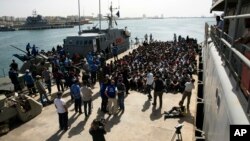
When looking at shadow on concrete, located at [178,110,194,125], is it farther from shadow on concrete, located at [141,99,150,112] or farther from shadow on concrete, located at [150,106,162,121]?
shadow on concrete, located at [141,99,150,112]

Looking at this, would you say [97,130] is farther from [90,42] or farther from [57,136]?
[90,42]

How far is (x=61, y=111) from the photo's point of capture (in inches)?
377

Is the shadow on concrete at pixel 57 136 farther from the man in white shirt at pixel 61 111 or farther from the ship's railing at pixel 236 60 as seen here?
the ship's railing at pixel 236 60

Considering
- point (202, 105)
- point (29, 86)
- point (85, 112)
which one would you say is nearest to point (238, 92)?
point (202, 105)

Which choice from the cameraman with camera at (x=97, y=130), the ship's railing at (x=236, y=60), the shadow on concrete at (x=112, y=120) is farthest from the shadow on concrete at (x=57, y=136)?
the ship's railing at (x=236, y=60)

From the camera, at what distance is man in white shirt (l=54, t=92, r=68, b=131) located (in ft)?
30.9

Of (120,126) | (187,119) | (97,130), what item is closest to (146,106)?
(187,119)

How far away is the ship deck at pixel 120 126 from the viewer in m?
9.43

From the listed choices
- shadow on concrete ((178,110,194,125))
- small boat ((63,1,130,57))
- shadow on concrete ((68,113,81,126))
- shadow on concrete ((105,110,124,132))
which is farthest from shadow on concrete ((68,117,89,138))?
small boat ((63,1,130,57))

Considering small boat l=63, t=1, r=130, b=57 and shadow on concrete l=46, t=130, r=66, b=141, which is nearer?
shadow on concrete l=46, t=130, r=66, b=141

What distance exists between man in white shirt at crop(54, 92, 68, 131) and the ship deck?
9.8 inches

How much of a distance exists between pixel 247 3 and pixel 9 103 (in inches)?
354

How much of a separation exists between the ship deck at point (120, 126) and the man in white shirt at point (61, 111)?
0.25m

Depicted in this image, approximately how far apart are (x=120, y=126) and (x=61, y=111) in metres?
2.31
